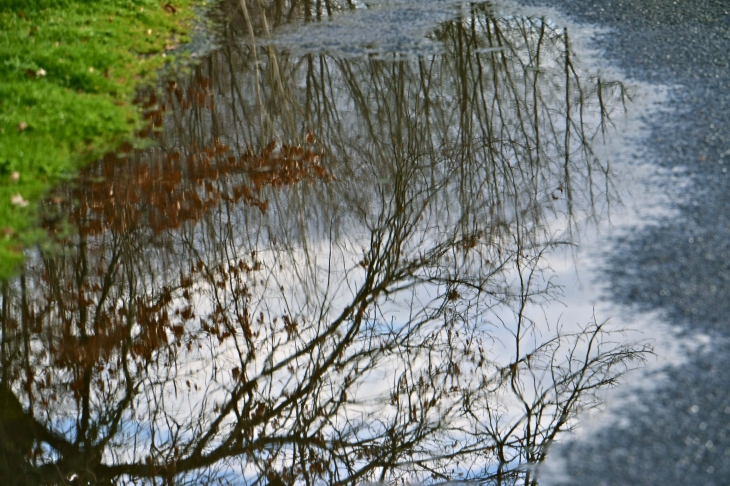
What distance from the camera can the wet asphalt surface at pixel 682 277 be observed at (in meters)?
3.29

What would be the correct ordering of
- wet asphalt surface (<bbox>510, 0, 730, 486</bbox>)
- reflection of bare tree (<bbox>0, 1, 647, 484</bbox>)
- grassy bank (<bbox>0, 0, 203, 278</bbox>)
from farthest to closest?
1. grassy bank (<bbox>0, 0, 203, 278</bbox>)
2. reflection of bare tree (<bbox>0, 1, 647, 484</bbox>)
3. wet asphalt surface (<bbox>510, 0, 730, 486</bbox>)

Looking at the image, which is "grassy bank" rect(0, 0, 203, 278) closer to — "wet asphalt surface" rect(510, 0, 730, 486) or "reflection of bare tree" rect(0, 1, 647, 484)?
"reflection of bare tree" rect(0, 1, 647, 484)

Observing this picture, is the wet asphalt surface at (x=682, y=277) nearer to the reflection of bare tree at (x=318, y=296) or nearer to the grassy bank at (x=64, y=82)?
the reflection of bare tree at (x=318, y=296)

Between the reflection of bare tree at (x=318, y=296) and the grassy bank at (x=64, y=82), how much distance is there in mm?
322

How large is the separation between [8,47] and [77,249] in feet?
13.8

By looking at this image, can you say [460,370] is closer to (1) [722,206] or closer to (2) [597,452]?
(2) [597,452]

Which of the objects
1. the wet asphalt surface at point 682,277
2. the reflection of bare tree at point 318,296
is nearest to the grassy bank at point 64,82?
the reflection of bare tree at point 318,296

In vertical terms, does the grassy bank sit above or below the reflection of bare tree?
above

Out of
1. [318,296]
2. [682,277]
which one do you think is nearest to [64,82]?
[318,296]

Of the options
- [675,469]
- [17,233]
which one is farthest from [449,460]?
[17,233]

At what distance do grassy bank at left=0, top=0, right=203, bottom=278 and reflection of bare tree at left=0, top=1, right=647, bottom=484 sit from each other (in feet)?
1.06

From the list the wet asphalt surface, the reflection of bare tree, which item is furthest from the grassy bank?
the wet asphalt surface

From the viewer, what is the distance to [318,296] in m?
4.81

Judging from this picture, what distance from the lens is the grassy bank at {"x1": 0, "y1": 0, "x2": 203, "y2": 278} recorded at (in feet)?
19.1
